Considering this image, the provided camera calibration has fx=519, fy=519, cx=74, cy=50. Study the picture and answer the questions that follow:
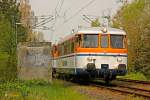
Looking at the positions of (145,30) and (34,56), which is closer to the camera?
(34,56)

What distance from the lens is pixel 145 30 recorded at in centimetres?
4234

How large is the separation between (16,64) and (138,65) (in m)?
18.4

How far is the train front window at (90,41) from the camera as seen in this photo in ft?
89.4

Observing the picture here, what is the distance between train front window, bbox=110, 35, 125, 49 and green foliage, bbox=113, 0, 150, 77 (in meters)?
12.4

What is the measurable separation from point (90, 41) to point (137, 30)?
19461 millimetres

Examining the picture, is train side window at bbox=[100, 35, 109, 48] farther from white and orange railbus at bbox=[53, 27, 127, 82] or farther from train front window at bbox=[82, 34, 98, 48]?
train front window at bbox=[82, 34, 98, 48]

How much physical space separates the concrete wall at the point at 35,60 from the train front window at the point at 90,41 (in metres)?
2.08

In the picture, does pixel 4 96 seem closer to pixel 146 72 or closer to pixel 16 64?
pixel 16 64

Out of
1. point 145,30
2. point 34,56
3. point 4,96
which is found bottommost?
point 4,96

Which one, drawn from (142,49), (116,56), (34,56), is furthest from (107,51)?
(142,49)

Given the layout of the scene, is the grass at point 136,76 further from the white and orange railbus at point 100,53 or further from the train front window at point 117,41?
the train front window at point 117,41

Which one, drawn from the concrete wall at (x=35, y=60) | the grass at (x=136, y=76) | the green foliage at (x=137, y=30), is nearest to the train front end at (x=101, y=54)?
the concrete wall at (x=35, y=60)

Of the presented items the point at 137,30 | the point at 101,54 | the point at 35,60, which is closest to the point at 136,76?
the point at 137,30

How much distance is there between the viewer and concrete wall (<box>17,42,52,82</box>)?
1017 inches
